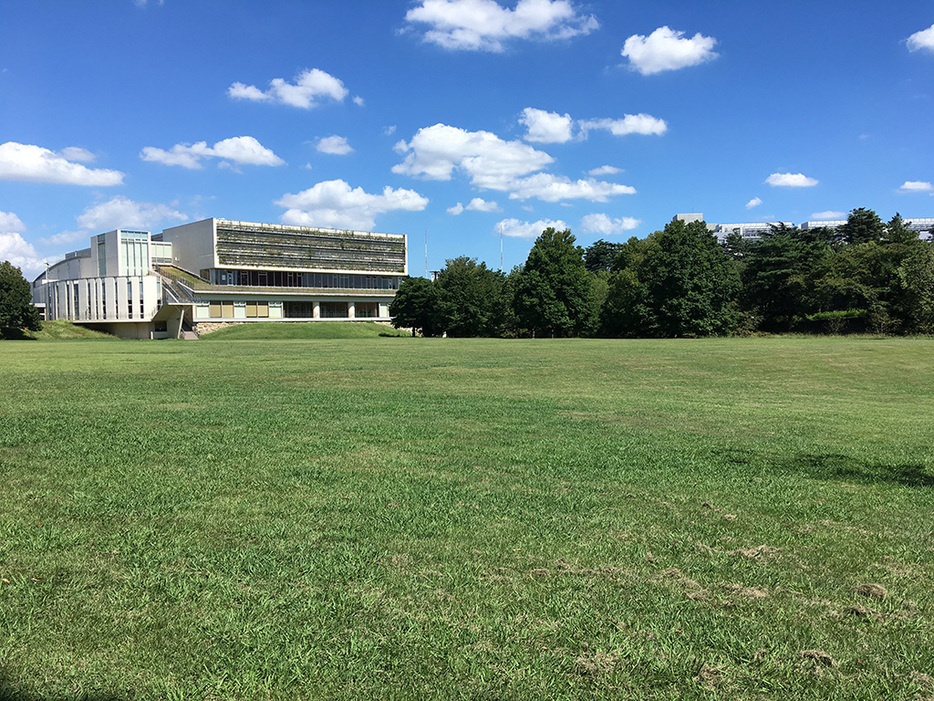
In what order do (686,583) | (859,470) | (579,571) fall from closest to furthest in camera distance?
1. (686,583)
2. (579,571)
3. (859,470)

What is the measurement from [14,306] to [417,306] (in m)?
46.7

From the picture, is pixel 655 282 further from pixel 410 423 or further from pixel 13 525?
pixel 13 525

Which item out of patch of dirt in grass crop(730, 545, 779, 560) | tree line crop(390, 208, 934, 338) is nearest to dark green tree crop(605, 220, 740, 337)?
tree line crop(390, 208, 934, 338)

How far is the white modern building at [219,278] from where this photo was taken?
92.8 metres

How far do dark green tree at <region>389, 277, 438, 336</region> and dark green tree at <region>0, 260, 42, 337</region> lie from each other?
43.9 m

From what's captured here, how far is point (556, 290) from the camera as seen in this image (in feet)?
261

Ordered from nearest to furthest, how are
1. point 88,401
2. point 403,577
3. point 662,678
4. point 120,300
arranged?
point 662,678 → point 403,577 → point 88,401 → point 120,300

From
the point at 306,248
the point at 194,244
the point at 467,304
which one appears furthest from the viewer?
the point at 306,248

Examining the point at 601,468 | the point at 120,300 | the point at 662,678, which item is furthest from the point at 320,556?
the point at 120,300

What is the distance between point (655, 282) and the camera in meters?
73.5

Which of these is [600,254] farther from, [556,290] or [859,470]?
[859,470]

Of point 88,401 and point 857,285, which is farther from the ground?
point 857,285

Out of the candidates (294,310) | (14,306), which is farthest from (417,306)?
(14,306)

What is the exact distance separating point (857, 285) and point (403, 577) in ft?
245
